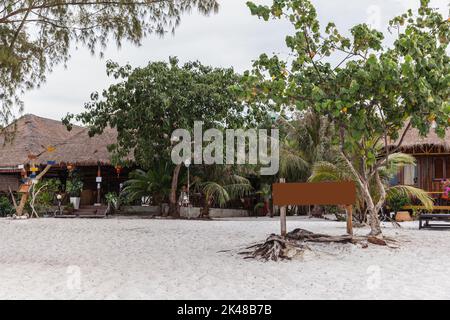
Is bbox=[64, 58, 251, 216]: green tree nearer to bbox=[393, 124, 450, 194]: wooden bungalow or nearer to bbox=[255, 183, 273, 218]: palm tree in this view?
bbox=[255, 183, 273, 218]: palm tree

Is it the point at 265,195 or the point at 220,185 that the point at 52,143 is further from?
the point at 265,195

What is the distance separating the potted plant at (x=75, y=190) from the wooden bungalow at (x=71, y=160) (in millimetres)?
584

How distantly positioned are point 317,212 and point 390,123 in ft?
28.6

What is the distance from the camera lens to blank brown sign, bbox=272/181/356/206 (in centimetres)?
806

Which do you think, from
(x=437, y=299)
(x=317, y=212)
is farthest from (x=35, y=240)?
(x=317, y=212)

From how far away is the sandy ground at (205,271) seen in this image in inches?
207

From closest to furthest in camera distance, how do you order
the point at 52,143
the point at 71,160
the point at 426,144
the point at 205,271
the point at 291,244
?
the point at 205,271 → the point at 291,244 → the point at 426,144 → the point at 71,160 → the point at 52,143

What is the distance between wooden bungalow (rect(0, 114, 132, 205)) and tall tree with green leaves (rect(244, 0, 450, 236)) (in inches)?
458

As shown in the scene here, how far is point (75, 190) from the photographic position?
19125 millimetres

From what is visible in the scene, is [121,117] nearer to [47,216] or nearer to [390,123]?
[47,216]

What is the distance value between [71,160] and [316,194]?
13.4 metres

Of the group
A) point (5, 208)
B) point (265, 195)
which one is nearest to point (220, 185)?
point (265, 195)

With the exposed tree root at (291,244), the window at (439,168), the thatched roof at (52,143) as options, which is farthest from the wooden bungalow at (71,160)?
the exposed tree root at (291,244)

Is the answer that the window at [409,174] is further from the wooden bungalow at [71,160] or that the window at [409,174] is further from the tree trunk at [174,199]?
the wooden bungalow at [71,160]
